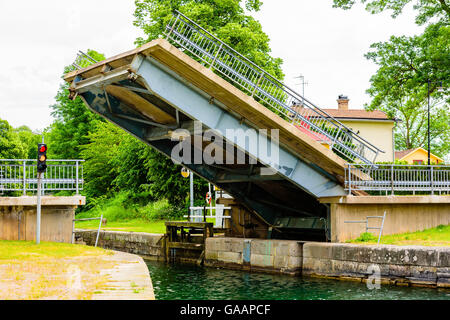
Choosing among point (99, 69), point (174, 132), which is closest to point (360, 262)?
point (174, 132)

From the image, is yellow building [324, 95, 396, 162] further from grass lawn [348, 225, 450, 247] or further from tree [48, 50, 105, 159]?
grass lawn [348, 225, 450, 247]

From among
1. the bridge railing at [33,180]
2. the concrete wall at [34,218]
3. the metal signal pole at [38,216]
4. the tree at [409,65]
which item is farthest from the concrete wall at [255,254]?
the tree at [409,65]

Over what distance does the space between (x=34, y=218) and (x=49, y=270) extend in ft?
21.0

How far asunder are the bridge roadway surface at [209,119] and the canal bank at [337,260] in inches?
79.3

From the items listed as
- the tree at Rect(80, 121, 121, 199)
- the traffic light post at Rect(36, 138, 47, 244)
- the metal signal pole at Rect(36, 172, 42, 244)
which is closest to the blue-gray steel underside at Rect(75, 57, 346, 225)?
the traffic light post at Rect(36, 138, 47, 244)

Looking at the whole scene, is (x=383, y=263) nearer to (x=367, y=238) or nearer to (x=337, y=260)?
(x=337, y=260)

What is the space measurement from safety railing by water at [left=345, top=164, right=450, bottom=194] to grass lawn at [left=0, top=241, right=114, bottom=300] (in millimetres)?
8024

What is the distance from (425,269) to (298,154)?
5.08m

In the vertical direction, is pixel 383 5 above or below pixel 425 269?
above

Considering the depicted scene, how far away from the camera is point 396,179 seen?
1900 cm

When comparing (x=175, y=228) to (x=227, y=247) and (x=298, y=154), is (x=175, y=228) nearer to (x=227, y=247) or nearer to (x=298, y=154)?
(x=227, y=247)

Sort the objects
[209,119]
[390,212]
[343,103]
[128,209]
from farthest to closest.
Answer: [343,103] < [128,209] < [390,212] < [209,119]

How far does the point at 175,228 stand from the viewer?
2389cm

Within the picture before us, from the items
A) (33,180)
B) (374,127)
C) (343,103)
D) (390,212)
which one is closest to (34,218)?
(33,180)
